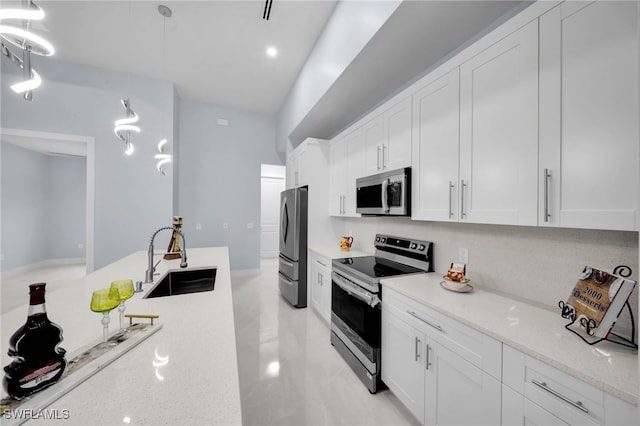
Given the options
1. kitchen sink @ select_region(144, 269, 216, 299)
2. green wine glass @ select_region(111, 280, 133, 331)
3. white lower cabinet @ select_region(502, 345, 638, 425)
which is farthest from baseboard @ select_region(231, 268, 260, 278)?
white lower cabinet @ select_region(502, 345, 638, 425)

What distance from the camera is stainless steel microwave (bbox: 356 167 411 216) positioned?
199 centimetres

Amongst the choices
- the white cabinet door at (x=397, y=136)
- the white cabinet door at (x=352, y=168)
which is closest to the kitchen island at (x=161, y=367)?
the white cabinet door at (x=397, y=136)

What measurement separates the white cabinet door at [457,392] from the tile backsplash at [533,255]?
59 cm

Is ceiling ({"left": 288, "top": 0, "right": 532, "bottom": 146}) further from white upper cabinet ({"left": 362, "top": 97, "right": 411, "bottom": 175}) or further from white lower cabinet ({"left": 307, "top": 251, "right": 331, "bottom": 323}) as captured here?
white lower cabinet ({"left": 307, "top": 251, "right": 331, "bottom": 323})

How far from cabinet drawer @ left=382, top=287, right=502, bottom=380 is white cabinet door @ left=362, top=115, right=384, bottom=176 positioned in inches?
49.2

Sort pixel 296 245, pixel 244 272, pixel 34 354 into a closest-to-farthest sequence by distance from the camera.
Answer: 1. pixel 34 354
2. pixel 296 245
3. pixel 244 272

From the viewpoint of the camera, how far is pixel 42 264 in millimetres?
5652

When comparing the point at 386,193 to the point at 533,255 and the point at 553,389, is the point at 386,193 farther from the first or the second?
the point at 553,389

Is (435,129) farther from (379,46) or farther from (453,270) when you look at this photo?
(453,270)

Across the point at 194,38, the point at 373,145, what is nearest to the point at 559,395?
the point at 373,145

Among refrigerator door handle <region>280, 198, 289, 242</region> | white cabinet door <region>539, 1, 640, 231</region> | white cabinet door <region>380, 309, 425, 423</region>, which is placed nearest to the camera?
white cabinet door <region>539, 1, 640, 231</region>

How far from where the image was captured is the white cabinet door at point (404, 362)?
150cm

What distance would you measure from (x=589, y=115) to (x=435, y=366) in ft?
4.68

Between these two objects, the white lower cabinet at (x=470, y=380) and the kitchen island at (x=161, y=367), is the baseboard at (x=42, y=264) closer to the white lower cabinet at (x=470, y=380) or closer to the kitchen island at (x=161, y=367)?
the kitchen island at (x=161, y=367)
